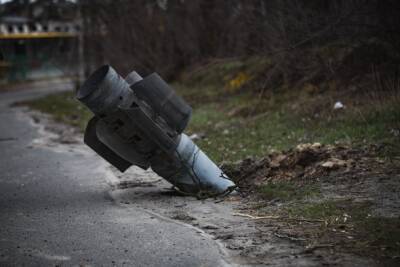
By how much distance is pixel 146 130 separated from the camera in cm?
699

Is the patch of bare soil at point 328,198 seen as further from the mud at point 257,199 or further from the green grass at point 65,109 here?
the green grass at point 65,109

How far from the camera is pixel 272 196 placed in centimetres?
693

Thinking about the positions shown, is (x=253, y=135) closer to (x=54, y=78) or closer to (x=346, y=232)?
(x=346, y=232)

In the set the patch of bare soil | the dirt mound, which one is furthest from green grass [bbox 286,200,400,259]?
the dirt mound

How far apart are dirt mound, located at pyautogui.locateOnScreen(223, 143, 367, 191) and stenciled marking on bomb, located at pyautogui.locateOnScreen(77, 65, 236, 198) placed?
21.0 inches

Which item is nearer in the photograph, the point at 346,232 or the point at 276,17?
the point at 346,232

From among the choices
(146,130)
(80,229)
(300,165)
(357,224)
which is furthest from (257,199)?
(80,229)

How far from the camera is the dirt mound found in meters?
7.41

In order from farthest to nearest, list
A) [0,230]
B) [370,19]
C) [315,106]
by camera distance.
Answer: [315,106], [370,19], [0,230]

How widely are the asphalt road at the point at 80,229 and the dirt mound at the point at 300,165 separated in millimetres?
1686

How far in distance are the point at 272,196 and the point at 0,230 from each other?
9.59 ft

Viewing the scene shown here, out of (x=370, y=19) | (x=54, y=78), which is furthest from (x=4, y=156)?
(x=54, y=78)

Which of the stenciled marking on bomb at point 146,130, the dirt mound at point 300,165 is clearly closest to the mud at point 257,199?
the dirt mound at point 300,165

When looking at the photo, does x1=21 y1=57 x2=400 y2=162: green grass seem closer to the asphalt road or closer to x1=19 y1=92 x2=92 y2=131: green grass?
x1=19 y1=92 x2=92 y2=131: green grass
